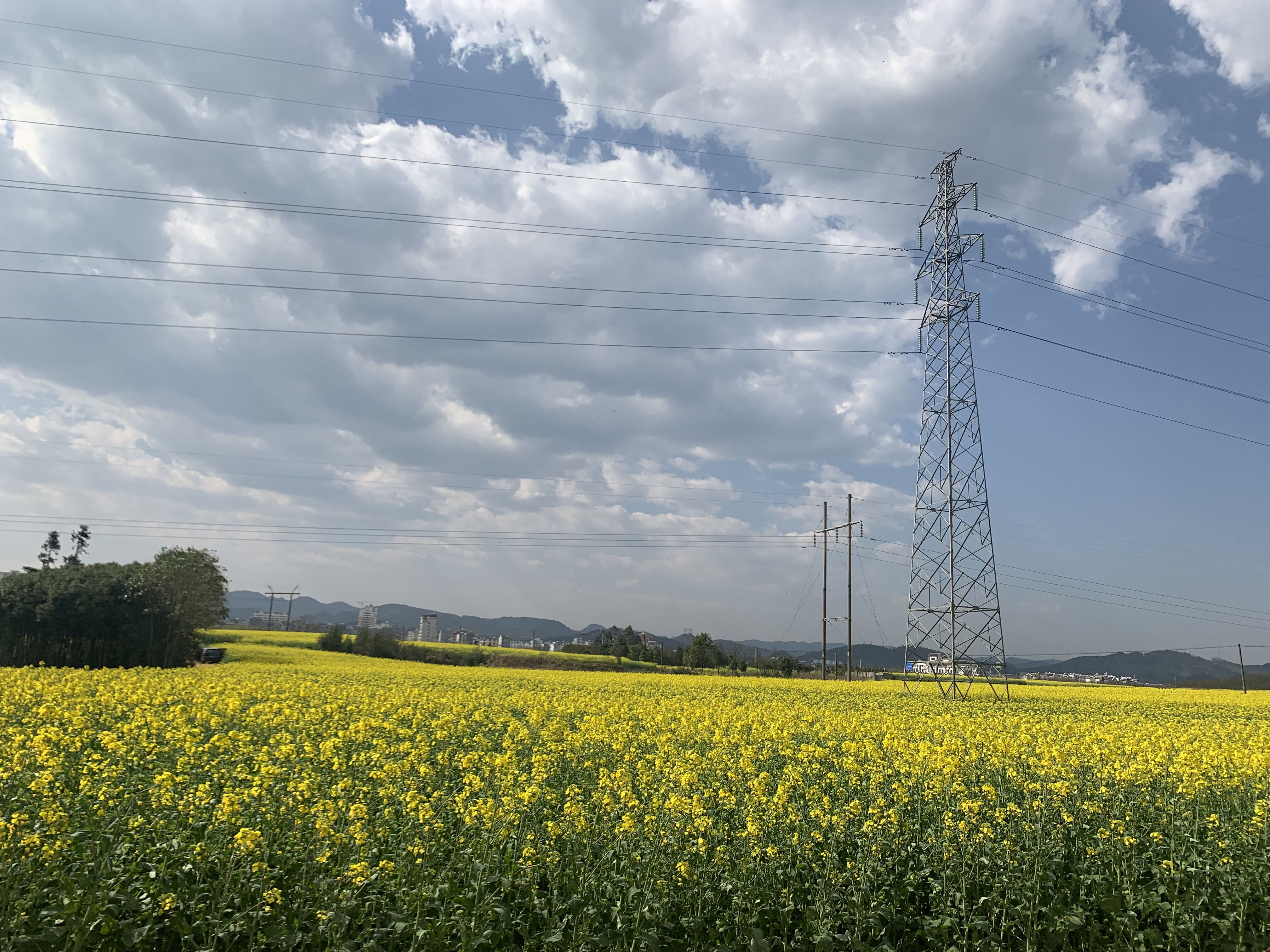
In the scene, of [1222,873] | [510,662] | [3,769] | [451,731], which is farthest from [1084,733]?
[510,662]

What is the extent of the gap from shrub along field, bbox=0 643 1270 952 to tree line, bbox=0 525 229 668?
116 feet

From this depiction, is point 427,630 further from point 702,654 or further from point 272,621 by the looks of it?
point 702,654

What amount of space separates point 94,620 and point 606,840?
4530 cm

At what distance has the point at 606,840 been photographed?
265 inches

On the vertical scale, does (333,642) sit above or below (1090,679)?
above

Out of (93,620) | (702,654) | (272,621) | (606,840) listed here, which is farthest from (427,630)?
(606,840)

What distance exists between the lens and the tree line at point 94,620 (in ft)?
129

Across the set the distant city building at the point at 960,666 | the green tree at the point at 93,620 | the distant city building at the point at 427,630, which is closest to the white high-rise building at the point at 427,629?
the distant city building at the point at 427,630

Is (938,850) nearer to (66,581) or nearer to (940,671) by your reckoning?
(940,671)

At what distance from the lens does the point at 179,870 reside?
5.35 m

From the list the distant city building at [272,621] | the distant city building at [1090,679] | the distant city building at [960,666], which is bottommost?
the distant city building at [1090,679]

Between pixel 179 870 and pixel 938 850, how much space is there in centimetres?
649

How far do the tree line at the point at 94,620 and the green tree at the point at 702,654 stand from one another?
45424 millimetres

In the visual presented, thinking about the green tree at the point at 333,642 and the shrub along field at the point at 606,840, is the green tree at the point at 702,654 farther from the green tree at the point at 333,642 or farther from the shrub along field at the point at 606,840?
the shrub along field at the point at 606,840
